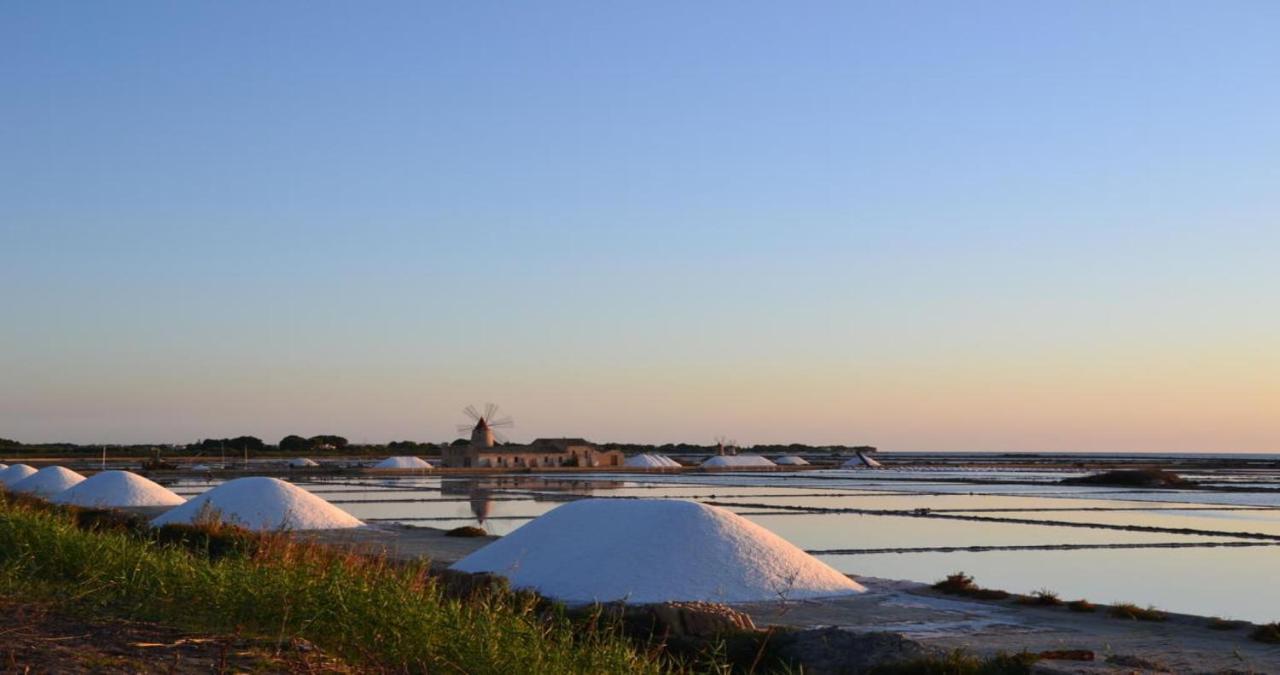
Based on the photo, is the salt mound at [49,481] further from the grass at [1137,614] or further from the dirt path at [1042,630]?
the grass at [1137,614]

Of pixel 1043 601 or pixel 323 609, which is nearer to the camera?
pixel 323 609

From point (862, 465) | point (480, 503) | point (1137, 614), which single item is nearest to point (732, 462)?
point (862, 465)

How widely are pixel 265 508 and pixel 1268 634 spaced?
12706mm

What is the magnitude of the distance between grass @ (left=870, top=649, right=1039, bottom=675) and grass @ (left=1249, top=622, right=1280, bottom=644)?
8.35 ft

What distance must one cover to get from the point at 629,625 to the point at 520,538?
4198mm

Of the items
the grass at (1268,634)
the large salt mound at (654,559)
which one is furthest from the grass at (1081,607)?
the large salt mound at (654,559)

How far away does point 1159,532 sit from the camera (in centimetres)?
1878

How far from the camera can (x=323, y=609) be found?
4.99 m

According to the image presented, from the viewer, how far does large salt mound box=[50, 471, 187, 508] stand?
22.4 meters

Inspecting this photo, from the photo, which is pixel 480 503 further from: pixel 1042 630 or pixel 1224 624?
pixel 1224 624

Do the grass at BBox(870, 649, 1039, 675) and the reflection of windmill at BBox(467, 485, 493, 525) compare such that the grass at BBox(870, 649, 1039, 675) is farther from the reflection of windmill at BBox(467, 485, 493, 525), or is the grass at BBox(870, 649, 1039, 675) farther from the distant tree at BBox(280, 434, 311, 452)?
the distant tree at BBox(280, 434, 311, 452)

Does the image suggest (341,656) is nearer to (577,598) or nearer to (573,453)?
(577,598)

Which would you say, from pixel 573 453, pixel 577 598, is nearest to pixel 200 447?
pixel 573 453

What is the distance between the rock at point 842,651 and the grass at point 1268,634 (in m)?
2.69
